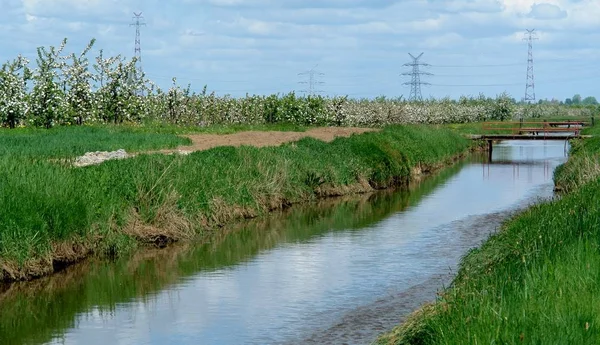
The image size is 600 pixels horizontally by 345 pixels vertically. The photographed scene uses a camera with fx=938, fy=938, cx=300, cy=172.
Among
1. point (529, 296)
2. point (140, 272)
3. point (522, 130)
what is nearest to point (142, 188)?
point (140, 272)

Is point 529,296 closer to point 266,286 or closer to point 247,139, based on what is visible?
point 266,286

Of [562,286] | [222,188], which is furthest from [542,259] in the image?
[222,188]

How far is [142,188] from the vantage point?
927 inches

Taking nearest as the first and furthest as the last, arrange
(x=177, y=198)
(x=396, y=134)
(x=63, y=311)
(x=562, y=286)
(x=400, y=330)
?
(x=562, y=286) < (x=400, y=330) < (x=63, y=311) < (x=177, y=198) < (x=396, y=134)

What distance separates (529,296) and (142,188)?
14856 mm

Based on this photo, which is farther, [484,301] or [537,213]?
[537,213]

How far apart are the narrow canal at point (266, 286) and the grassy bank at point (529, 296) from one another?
2.50 metres

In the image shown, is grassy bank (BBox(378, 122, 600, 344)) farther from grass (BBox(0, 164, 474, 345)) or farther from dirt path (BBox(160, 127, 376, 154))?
dirt path (BBox(160, 127, 376, 154))

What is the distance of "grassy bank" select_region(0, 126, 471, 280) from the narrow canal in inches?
24.2

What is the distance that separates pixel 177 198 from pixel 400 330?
498 inches

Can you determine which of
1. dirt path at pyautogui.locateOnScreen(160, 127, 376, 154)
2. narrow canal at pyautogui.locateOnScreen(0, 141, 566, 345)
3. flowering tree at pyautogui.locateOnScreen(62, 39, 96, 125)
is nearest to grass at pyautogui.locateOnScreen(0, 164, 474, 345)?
narrow canal at pyautogui.locateOnScreen(0, 141, 566, 345)

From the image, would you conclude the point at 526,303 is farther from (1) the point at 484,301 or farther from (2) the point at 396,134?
(2) the point at 396,134

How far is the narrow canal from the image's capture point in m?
15.5

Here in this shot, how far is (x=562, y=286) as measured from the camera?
34.5ft
